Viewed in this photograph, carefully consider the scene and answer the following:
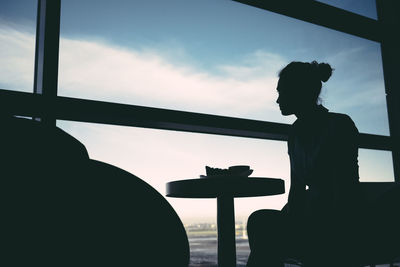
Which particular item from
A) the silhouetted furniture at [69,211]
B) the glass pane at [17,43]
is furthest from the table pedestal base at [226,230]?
the glass pane at [17,43]

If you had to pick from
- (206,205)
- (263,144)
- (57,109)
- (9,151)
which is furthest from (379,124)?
(9,151)

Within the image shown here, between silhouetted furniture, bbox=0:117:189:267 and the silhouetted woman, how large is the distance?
62 cm

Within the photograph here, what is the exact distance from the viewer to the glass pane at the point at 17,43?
7.16ft

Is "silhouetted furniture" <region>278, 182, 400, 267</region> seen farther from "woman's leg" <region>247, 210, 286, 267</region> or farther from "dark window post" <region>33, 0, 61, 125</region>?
"dark window post" <region>33, 0, 61, 125</region>

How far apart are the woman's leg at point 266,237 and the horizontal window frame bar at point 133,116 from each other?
106 centimetres

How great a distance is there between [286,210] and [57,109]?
137 centimetres

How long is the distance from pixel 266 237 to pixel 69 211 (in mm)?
875

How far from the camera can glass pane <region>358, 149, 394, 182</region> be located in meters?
3.41

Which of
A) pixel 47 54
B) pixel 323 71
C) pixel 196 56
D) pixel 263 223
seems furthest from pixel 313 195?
pixel 196 56

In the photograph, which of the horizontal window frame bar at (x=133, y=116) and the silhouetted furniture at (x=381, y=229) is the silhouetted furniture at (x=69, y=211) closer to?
the silhouetted furniture at (x=381, y=229)

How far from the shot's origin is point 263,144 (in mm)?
2982

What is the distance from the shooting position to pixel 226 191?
1591 millimetres

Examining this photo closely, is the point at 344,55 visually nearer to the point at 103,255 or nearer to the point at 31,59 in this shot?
the point at 31,59

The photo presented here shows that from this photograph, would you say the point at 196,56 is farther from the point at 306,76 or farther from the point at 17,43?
the point at 306,76
